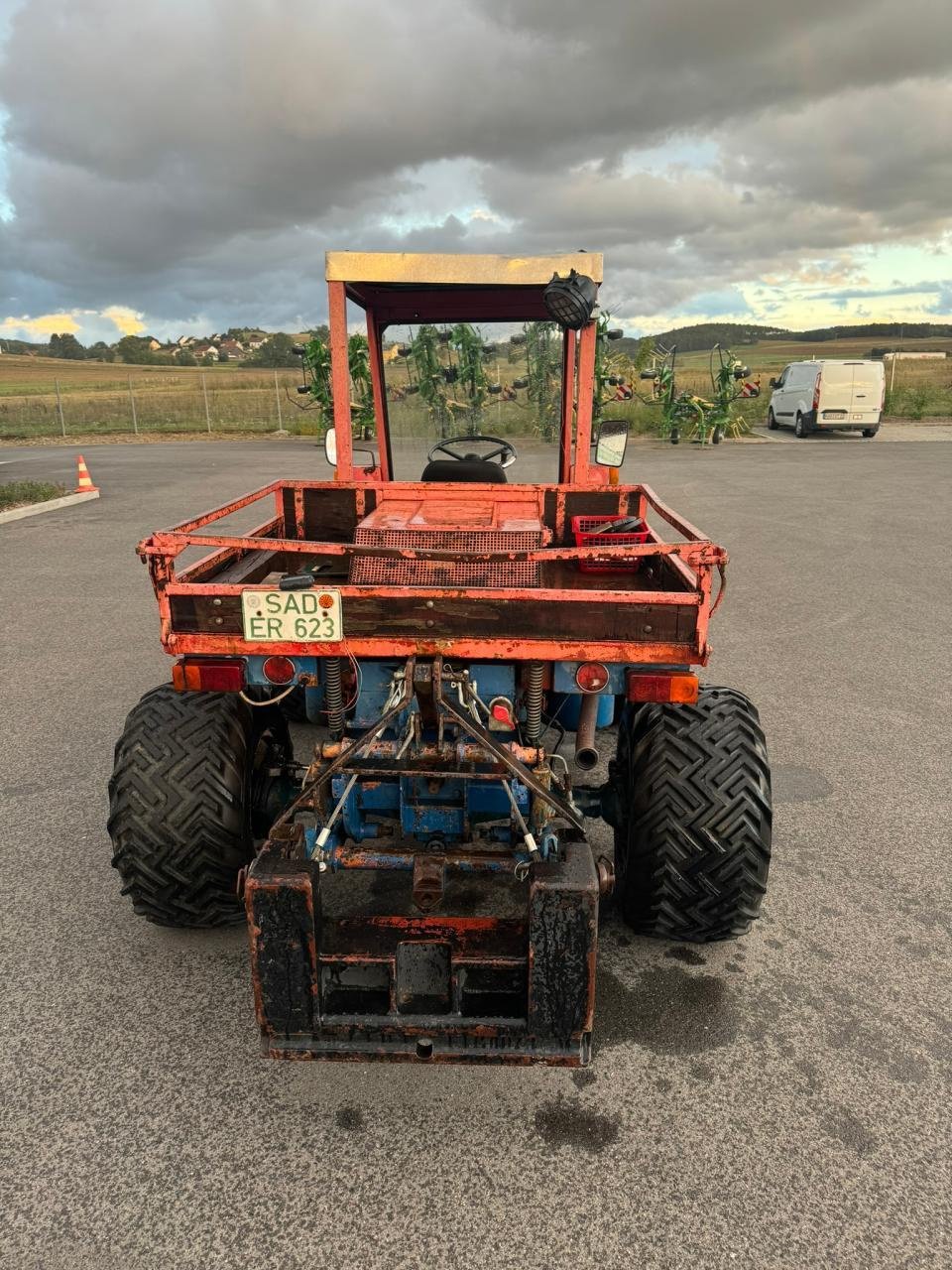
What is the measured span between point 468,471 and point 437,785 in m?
2.41

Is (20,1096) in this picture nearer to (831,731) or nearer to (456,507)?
(456,507)

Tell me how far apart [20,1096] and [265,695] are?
1.54 metres

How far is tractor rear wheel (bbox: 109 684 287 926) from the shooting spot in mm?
2928

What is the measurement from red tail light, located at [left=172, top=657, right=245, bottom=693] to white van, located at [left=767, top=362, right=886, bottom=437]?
2195cm

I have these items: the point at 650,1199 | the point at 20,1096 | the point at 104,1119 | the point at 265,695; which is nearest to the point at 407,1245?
the point at 650,1199

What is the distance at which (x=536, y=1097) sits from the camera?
251cm

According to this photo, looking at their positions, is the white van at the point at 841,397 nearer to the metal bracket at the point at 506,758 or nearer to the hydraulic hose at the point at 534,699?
the hydraulic hose at the point at 534,699

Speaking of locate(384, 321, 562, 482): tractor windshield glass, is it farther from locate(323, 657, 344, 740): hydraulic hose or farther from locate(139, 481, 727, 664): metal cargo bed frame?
locate(323, 657, 344, 740): hydraulic hose

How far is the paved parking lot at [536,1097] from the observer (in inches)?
82.7

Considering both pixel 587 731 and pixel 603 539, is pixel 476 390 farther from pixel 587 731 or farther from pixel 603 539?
pixel 587 731

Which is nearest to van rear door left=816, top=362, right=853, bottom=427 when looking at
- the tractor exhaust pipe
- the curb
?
the curb

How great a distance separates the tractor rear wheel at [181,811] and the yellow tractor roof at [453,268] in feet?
7.09

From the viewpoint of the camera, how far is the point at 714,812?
288cm

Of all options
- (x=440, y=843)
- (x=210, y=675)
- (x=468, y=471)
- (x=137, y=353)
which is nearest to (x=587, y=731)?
(x=440, y=843)
